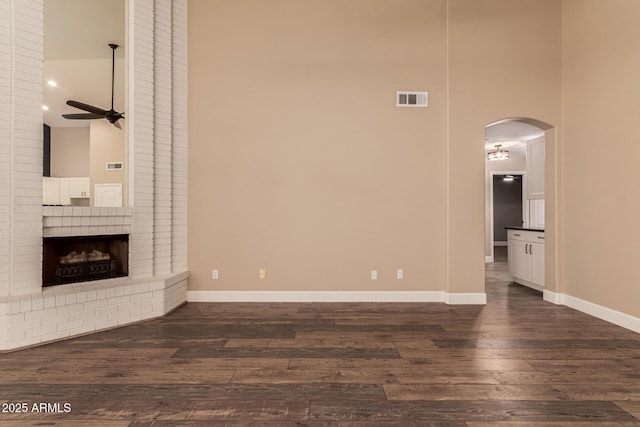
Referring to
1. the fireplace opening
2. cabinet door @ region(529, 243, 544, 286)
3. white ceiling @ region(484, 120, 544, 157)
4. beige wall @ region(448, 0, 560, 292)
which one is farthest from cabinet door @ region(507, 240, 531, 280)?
the fireplace opening

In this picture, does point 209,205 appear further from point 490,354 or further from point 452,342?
point 490,354

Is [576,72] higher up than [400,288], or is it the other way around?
[576,72]

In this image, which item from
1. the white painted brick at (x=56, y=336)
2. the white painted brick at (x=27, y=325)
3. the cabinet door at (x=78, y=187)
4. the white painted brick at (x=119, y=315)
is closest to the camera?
the white painted brick at (x=27, y=325)

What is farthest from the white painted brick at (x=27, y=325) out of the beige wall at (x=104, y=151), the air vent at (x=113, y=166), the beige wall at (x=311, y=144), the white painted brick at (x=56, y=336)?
the air vent at (x=113, y=166)

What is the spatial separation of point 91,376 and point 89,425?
2.17 feet

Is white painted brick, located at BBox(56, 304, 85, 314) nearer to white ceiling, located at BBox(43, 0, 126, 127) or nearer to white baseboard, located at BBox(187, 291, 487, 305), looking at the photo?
white baseboard, located at BBox(187, 291, 487, 305)

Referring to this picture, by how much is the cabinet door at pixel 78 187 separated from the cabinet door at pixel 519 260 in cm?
730

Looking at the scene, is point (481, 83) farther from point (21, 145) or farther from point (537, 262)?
point (21, 145)

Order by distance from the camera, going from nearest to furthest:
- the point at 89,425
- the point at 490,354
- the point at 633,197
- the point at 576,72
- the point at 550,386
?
the point at 89,425 → the point at 550,386 → the point at 490,354 → the point at 633,197 → the point at 576,72

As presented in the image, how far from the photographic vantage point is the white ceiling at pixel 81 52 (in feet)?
14.4

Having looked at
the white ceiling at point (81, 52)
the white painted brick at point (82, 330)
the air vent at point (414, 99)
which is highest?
the white ceiling at point (81, 52)

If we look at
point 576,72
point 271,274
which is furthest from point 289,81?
point 576,72

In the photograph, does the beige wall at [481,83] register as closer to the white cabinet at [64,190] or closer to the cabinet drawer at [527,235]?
the cabinet drawer at [527,235]

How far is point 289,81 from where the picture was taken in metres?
4.50
